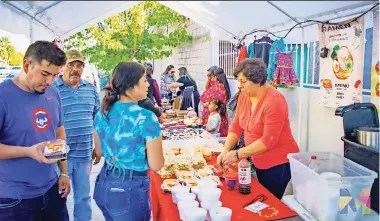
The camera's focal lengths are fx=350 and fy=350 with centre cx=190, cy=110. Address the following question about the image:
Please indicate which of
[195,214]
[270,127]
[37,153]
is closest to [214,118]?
[270,127]

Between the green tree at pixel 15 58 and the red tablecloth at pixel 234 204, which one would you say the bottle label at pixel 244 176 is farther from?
the green tree at pixel 15 58

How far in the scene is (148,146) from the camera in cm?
187

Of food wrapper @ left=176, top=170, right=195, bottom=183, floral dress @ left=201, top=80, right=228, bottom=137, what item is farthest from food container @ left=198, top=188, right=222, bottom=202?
floral dress @ left=201, top=80, right=228, bottom=137

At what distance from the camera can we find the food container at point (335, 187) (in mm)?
1583

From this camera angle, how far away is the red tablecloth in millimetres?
1832

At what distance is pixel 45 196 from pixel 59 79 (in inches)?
50.4

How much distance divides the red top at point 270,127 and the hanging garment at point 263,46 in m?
1.26

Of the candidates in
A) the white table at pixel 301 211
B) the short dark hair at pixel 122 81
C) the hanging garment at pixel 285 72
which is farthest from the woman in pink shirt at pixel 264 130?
the hanging garment at pixel 285 72

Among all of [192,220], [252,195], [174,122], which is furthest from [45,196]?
[174,122]

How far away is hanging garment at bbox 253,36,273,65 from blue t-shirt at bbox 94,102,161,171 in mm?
2150

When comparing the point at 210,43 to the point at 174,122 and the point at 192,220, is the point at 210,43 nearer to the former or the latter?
the point at 174,122

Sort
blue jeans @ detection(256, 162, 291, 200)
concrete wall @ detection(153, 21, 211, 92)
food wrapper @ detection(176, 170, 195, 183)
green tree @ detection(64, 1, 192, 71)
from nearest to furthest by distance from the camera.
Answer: food wrapper @ detection(176, 170, 195, 183) → blue jeans @ detection(256, 162, 291, 200) → green tree @ detection(64, 1, 192, 71) → concrete wall @ detection(153, 21, 211, 92)

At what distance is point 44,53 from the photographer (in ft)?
5.87

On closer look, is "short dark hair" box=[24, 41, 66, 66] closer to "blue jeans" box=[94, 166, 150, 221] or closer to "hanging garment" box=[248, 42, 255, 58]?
"blue jeans" box=[94, 166, 150, 221]
